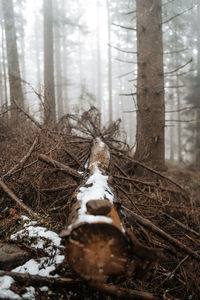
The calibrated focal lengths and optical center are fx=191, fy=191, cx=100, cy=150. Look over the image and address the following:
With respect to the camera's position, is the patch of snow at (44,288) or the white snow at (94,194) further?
the patch of snow at (44,288)

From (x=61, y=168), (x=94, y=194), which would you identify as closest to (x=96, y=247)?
(x=94, y=194)

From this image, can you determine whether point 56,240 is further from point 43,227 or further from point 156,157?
point 156,157

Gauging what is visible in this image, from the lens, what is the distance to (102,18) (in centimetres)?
2836

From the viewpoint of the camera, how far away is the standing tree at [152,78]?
4824mm

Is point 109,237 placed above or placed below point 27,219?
above

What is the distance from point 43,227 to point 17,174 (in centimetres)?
128

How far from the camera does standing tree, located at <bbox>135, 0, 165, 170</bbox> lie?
4824 mm

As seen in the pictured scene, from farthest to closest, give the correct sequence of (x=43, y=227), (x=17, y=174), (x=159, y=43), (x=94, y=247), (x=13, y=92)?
1. (x=13, y=92)
2. (x=159, y=43)
3. (x=17, y=174)
4. (x=43, y=227)
5. (x=94, y=247)

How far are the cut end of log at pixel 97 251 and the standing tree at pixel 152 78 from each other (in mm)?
3692

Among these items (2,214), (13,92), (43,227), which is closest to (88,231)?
(43,227)

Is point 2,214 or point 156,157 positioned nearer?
point 2,214

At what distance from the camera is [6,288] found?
1.41 m

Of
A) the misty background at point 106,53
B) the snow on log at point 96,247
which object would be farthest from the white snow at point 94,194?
the misty background at point 106,53

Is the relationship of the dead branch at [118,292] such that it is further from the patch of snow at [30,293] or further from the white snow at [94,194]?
the patch of snow at [30,293]
